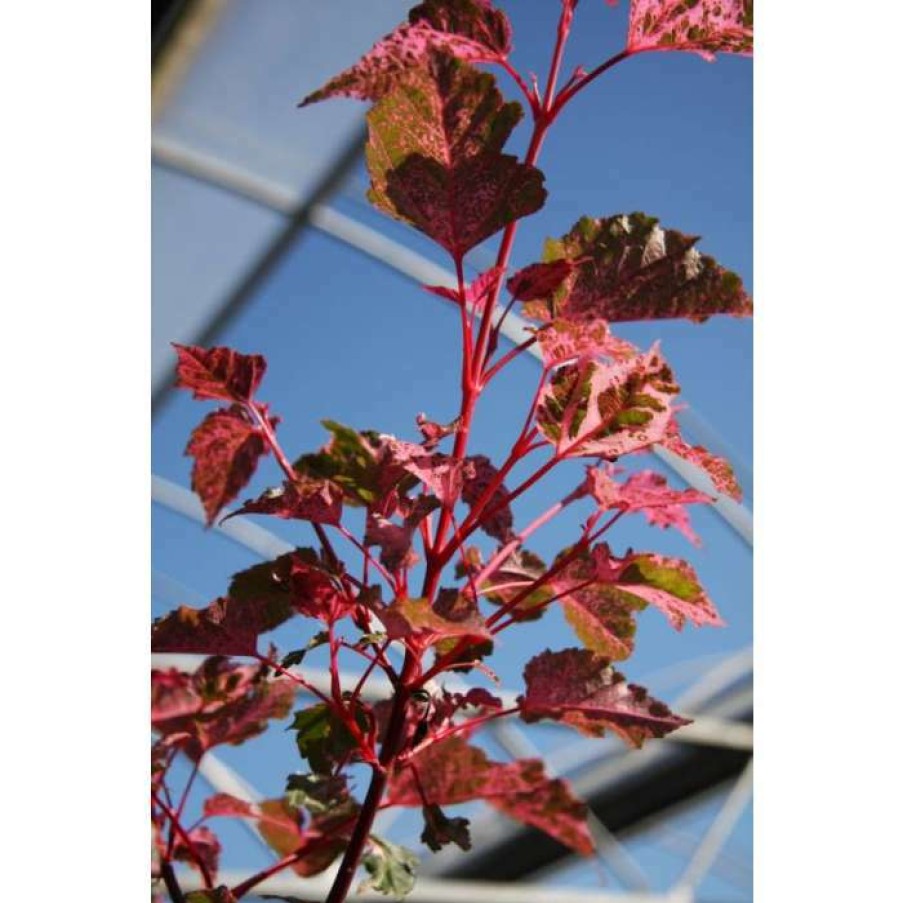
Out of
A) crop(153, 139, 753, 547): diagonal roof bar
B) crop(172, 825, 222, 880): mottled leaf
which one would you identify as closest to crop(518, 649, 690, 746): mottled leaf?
crop(172, 825, 222, 880): mottled leaf

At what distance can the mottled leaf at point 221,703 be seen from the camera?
35.9 inches

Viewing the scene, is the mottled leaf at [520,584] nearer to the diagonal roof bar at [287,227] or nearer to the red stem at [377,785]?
the red stem at [377,785]

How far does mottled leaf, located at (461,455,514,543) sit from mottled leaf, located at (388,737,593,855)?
16 cm

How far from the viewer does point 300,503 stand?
0.70 metres

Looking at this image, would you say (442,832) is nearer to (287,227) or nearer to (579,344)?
(579,344)

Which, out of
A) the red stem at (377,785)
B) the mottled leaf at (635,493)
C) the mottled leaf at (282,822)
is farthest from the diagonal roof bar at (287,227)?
the red stem at (377,785)

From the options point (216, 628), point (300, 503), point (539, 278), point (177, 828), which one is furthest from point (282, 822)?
point (539, 278)

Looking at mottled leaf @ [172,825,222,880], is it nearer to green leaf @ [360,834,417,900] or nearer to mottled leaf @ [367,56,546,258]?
green leaf @ [360,834,417,900]

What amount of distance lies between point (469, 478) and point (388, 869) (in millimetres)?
239

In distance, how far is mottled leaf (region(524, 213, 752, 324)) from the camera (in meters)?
0.73

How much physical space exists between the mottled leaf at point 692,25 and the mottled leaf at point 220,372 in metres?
0.31

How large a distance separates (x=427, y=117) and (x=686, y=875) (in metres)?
6.19
